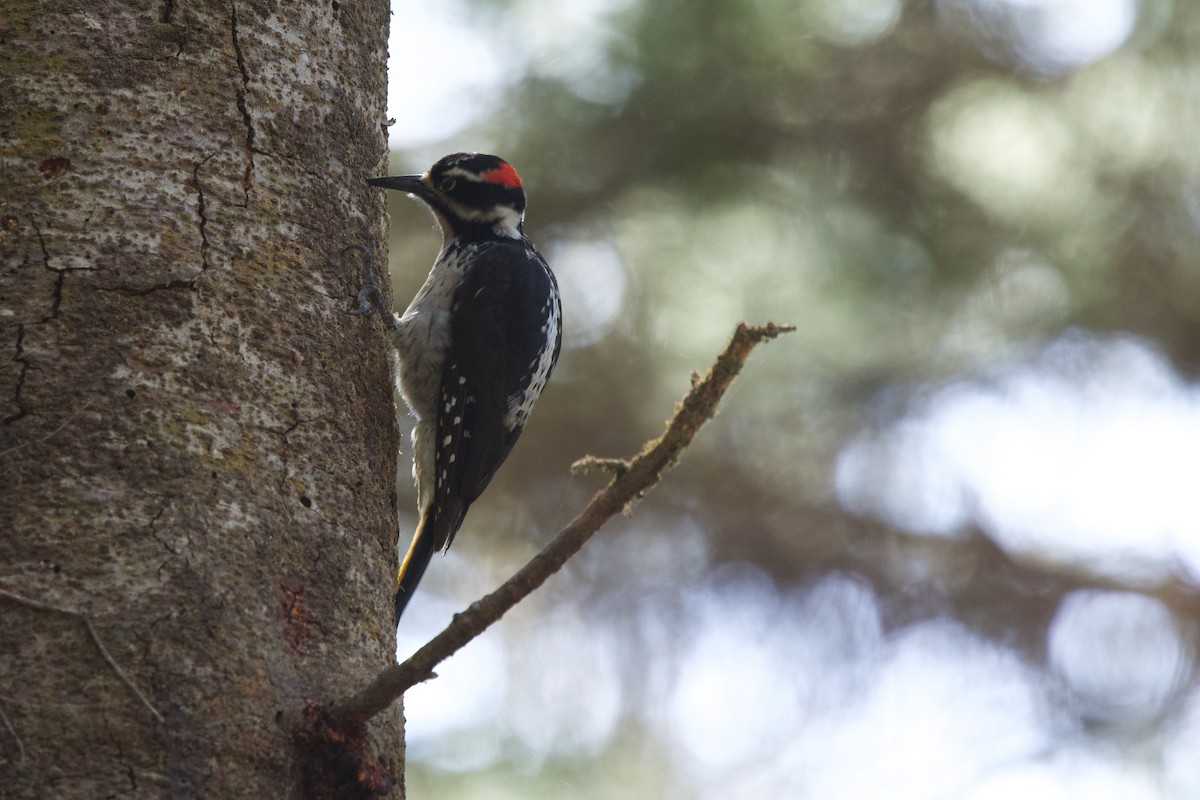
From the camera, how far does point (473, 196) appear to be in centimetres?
378

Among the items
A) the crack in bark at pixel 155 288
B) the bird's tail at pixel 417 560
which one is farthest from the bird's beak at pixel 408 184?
the bird's tail at pixel 417 560

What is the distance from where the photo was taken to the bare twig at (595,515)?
61.8 inches

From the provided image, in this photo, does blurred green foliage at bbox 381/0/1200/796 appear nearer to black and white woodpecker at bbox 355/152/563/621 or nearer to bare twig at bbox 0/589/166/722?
black and white woodpecker at bbox 355/152/563/621

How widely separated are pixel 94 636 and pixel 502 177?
239cm

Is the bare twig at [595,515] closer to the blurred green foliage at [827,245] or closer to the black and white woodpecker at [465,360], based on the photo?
the black and white woodpecker at [465,360]

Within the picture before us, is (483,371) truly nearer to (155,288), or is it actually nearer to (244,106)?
(244,106)

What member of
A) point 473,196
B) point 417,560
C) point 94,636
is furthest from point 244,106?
point 473,196

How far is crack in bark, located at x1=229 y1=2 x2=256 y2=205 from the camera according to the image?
2088 millimetres

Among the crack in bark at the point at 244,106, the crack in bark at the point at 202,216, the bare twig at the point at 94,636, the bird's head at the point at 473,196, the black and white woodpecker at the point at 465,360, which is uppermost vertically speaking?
the bird's head at the point at 473,196

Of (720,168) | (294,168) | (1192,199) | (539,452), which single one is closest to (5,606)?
(294,168)

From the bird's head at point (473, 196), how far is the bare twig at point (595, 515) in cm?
215

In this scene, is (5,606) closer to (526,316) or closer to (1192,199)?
(526,316)

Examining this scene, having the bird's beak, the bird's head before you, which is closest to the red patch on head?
the bird's head

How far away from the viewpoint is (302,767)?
1.74 m
